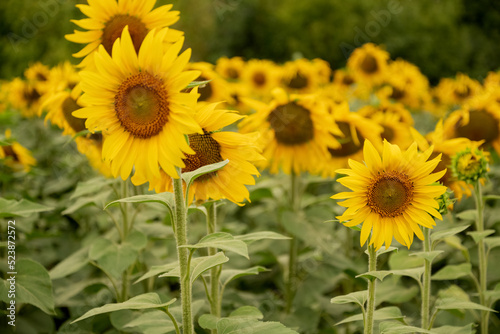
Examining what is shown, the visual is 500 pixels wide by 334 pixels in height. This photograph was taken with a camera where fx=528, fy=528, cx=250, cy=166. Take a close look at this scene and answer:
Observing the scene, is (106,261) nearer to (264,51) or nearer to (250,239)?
(250,239)

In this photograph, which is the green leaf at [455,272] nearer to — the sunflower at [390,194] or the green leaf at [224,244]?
the sunflower at [390,194]

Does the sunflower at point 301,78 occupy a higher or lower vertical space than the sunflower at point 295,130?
higher

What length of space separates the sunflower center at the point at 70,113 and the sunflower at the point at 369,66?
12.5 feet

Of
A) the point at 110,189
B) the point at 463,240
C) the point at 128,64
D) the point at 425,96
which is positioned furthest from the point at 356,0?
the point at 128,64

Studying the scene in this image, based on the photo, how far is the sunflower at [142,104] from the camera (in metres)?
1.42

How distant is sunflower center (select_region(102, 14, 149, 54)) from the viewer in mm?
1797

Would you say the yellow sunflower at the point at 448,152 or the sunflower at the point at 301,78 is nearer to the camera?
the yellow sunflower at the point at 448,152

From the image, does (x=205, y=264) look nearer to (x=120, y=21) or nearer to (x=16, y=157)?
(x=120, y=21)

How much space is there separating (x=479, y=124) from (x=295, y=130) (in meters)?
1.01

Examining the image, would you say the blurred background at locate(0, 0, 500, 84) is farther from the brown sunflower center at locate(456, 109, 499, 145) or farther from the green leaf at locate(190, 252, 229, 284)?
the green leaf at locate(190, 252, 229, 284)

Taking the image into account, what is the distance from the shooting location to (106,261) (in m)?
2.21

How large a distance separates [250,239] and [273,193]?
149 cm

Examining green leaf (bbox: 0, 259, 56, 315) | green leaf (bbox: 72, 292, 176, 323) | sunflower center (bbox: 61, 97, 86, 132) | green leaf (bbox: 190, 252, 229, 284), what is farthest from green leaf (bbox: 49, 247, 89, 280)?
green leaf (bbox: 190, 252, 229, 284)

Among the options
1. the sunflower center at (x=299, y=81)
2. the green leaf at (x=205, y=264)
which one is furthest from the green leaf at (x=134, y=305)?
the sunflower center at (x=299, y=81)
